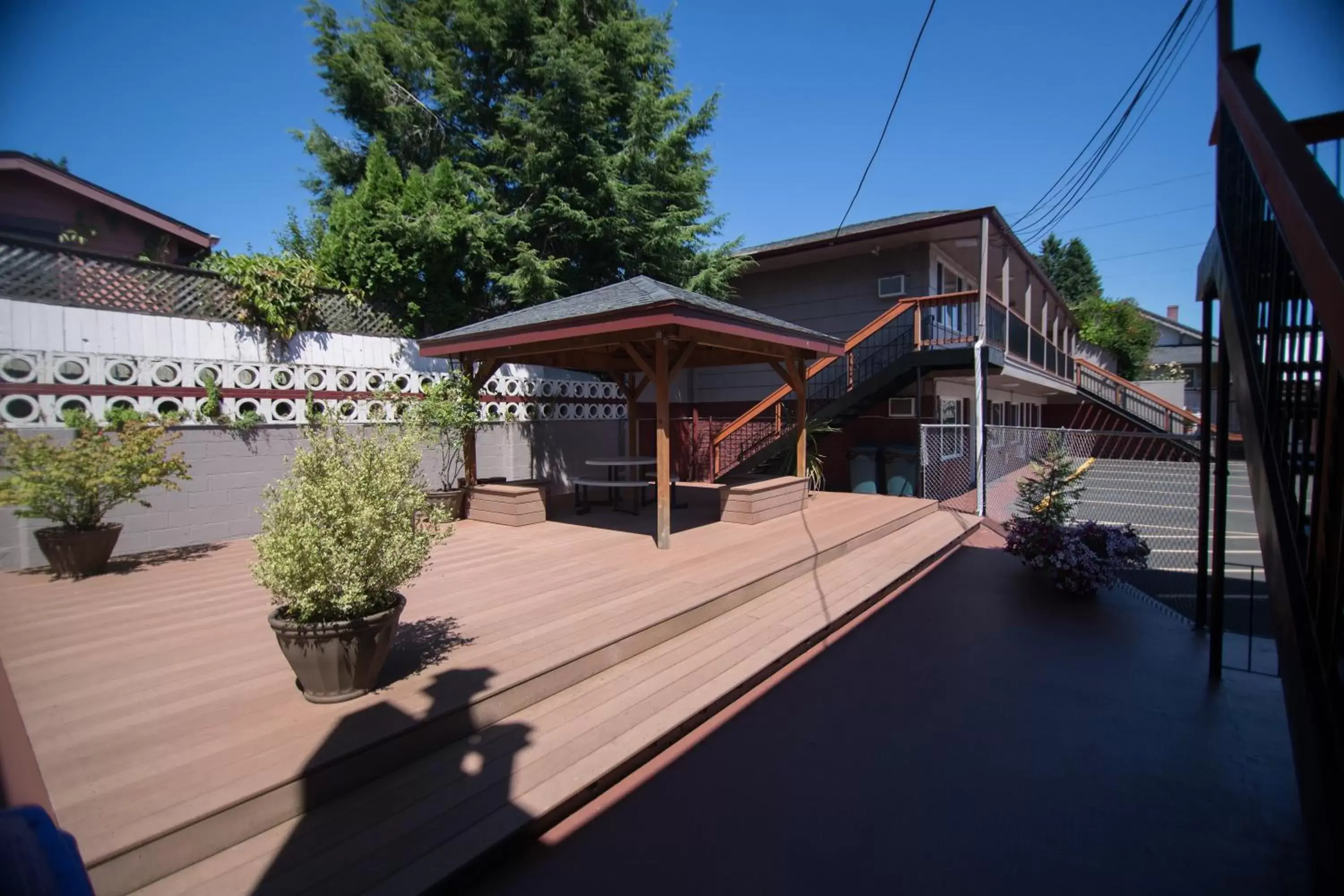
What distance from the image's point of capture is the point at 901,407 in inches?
457

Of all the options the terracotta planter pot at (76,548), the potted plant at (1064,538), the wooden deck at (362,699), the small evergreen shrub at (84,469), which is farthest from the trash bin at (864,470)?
the terracotta planter pot at (76,548)

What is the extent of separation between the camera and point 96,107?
4562mm

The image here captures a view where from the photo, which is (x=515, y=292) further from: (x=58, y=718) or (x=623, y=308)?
(x=58, y=718)

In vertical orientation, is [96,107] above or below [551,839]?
above

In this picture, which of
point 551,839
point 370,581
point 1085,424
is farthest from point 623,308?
point 1085,424

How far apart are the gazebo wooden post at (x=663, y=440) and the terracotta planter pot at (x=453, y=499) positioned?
9.14 feet

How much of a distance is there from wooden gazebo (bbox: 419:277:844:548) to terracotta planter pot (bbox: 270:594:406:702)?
325 cm

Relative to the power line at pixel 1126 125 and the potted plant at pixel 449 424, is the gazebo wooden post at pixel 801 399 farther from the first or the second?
the power line at pixel 1126 125

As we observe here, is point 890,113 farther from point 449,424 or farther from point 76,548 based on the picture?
point 76,548

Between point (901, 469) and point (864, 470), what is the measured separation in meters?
0.67

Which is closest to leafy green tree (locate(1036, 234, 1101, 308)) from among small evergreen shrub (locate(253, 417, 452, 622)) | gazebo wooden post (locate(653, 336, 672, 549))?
gazebo wooden post (locate(653, 336, 672, 549))

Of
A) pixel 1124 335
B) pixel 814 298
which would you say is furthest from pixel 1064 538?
pixel 1124 335

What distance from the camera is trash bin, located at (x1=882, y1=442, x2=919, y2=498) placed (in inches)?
385

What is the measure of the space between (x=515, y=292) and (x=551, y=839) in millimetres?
8920
